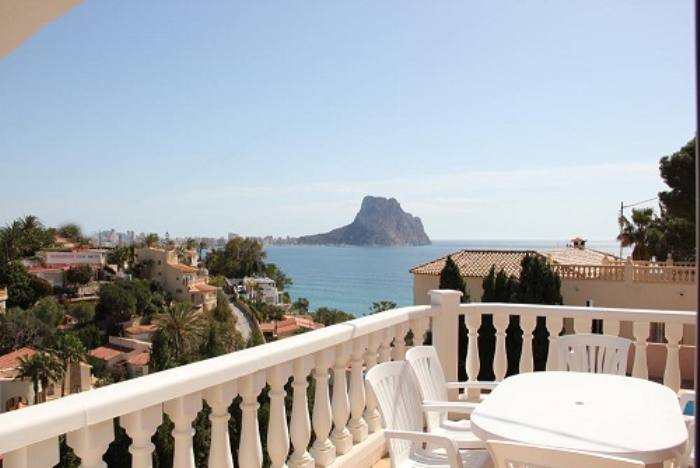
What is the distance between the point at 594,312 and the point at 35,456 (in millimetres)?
3625

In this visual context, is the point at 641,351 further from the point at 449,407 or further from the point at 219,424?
the point at 219,424

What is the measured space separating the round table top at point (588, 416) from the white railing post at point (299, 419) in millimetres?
749

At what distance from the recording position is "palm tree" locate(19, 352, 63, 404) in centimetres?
3784

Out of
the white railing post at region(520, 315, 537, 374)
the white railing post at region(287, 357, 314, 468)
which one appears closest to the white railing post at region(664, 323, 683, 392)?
the white railing post at region(520, 315, 537, 374)

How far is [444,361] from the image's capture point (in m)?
4.11

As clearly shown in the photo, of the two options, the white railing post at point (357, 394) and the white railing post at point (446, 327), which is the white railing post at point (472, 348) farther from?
the white railing post at point (357, 394)

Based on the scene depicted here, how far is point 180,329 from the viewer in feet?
156

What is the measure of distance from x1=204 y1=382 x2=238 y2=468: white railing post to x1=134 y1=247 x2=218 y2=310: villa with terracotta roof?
58371mm

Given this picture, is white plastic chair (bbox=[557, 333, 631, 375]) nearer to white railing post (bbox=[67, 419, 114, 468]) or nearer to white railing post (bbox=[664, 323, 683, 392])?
white railing post (bbox=[664, 323, 683, 392])

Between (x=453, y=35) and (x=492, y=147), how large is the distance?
138ft

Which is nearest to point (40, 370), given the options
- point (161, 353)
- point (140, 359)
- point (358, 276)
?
point (140, 359)

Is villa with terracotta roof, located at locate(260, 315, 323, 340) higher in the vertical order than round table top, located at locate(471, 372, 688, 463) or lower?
lower

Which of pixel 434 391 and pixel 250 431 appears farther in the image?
pixel 434 391

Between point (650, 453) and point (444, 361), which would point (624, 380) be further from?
point (444, 361)
